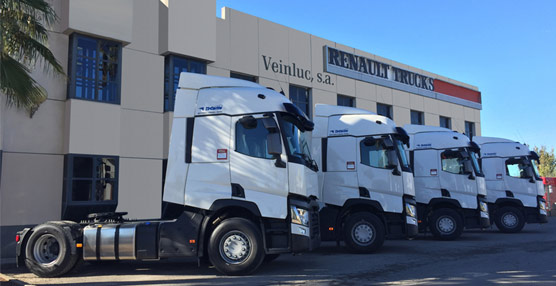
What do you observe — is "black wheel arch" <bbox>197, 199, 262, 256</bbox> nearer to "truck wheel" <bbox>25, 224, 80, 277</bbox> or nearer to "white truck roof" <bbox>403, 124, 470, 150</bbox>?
"truck wheel" <bbox>25, 224, 80, 277</bbox>

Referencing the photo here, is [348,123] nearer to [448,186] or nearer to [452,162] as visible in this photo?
[448,186]

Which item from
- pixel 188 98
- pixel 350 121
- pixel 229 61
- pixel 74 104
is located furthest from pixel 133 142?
pixel 350 121

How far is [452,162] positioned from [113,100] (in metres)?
10.4

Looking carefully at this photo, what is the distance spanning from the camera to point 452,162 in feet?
44.1

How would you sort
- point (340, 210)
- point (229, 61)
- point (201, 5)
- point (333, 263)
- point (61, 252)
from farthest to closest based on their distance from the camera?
point (229, 61) → point (201, 5) → point (340, 210) → point (333, 263) → point (61, 252)

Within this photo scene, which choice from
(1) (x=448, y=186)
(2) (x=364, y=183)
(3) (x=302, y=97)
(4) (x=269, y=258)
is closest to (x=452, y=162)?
(1) (x=448, y=186)

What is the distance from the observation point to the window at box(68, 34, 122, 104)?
11.9 meters

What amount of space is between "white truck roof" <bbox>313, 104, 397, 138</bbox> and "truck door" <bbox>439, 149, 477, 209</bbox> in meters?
3.49

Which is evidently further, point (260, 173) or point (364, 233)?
point (364, 233)

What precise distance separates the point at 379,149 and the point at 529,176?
823 centimetres

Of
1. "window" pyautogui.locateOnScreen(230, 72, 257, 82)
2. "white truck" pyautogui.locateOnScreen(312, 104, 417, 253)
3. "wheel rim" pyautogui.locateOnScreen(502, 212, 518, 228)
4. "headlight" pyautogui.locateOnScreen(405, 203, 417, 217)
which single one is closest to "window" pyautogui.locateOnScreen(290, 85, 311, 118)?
"window" pyautogui.locateOnScreen(230, 72, 257, 82)

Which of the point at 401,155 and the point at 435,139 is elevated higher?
the point at 435,139

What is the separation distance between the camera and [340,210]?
1055 centimetres

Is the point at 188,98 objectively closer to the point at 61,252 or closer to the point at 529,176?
the point at 61,252
